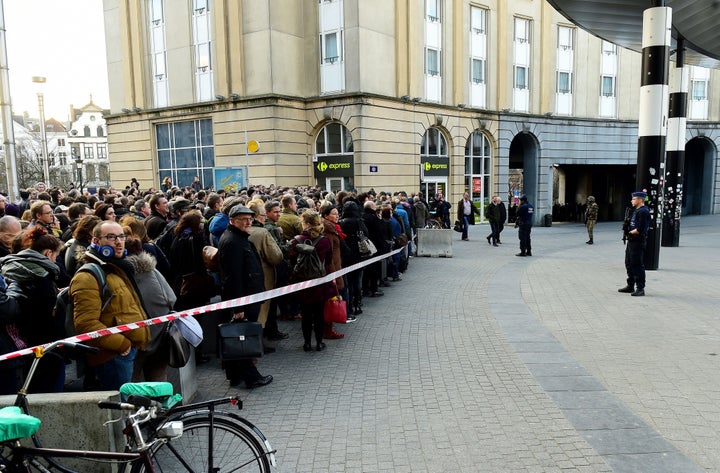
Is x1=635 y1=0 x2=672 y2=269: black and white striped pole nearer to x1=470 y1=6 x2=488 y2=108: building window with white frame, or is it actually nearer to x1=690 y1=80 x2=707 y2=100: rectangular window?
x1=470 y1=6 x2=488 y2=108: building window with white frame

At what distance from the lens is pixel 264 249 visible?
22.0 feet

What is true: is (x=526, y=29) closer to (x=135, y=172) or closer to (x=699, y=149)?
(x=699, y=149)

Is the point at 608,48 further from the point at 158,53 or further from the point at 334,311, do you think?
the point at 334,311

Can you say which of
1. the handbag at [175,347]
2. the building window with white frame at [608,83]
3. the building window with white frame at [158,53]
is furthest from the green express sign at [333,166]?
the handbag at [175,347]

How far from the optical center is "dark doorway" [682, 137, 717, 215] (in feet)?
117

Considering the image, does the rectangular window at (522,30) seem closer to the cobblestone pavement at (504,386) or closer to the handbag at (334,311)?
the cobblestone pavement at (504,386)

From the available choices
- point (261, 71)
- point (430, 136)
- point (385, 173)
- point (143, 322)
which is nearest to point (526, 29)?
point (430, 136)

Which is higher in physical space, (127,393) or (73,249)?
(73,249)

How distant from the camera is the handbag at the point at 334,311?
24.4 ft

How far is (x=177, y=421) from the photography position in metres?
3.06

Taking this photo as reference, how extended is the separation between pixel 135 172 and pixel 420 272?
2063 cm

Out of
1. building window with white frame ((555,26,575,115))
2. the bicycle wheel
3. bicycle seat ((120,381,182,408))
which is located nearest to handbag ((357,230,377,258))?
the bicycle wheel

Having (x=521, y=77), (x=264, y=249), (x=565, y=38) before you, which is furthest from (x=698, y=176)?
(x=264, y=249)

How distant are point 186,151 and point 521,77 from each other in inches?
746
